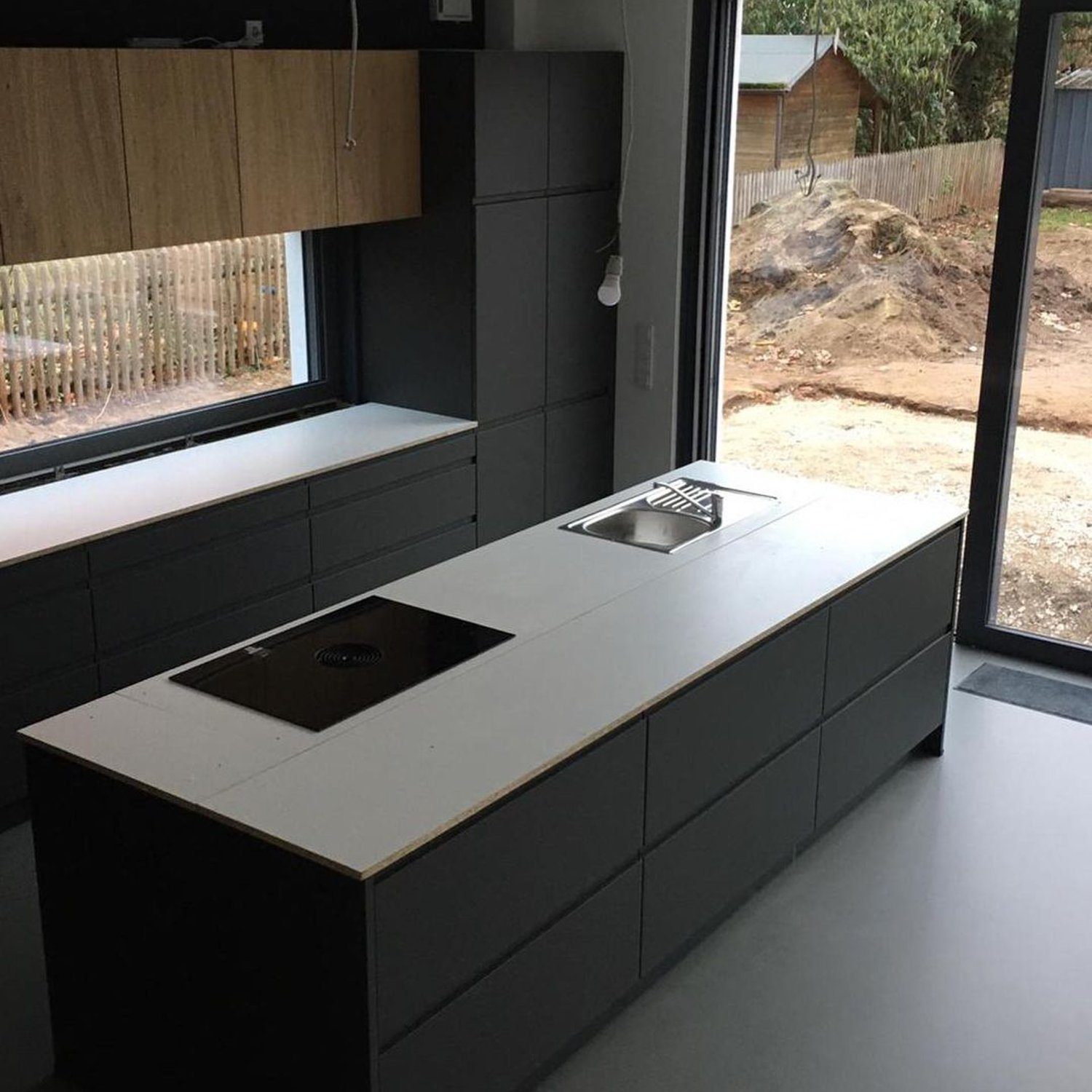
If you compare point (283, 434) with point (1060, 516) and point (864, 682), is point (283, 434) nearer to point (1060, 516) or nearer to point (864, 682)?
point (864, 682)

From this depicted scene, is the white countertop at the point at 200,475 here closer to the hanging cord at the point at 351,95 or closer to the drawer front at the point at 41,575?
the drawer front at the point at 41,575

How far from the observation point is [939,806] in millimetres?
4363

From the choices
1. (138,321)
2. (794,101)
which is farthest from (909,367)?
(138,321)

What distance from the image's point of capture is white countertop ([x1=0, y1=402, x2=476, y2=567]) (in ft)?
13.8

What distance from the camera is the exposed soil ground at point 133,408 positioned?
15.3ft

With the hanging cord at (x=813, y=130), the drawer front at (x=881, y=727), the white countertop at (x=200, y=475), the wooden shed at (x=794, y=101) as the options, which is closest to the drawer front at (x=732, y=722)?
the drawer front at (x=881, y=727)

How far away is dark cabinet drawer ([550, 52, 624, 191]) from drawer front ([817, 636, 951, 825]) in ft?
7.51

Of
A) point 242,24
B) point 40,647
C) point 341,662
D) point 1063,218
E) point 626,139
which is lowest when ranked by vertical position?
point 40,647

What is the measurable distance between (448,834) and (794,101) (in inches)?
151

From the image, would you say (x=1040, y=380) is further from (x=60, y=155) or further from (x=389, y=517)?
(x=60, y=155)

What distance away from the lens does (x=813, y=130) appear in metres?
5.55

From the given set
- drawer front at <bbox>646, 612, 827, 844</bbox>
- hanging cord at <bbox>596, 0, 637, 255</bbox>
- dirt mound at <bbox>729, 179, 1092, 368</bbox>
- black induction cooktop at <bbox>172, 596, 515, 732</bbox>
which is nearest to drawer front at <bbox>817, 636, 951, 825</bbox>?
drawer front at <bbox>646, 612, 827, 844</bbox>

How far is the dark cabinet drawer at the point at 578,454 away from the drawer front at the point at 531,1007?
2.90m

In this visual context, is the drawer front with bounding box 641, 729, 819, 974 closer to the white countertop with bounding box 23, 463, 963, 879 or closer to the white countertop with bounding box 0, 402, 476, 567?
the white countertop with bounding box 23, 463, 963, 879
